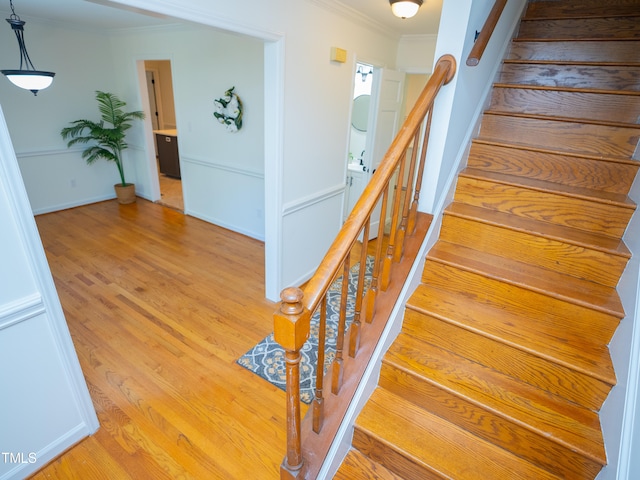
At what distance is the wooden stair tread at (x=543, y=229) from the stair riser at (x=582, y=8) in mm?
1503

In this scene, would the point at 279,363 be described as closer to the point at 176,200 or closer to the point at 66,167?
the point at 176,200

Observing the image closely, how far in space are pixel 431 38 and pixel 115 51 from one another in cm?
419

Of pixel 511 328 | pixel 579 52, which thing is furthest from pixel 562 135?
pixel 511 328

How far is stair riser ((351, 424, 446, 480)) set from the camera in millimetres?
1214

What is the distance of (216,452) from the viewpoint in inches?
67.7

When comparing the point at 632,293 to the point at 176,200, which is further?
the point at 176,200

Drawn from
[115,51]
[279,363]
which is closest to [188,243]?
[279,363]

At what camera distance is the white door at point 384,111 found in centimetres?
357

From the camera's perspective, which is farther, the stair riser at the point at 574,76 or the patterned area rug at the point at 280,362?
the patterned area rug at the point at 280,362

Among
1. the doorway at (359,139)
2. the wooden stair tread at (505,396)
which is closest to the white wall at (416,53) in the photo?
the doorway at (359,139)

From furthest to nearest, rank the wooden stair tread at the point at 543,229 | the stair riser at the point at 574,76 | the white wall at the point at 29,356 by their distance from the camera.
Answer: the stair riser at the point at 574,76 → the wooden stair tread at the point at 543,229 → the white wall at the point at 29,356

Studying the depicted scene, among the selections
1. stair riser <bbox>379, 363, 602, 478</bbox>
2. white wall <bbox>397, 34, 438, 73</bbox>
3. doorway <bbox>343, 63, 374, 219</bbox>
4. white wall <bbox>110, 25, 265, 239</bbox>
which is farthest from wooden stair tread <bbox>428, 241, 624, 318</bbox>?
white wall <bbox>397, 34, 438, 73</bbox>

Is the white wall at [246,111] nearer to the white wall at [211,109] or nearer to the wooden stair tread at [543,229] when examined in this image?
the white wall at [211,109]

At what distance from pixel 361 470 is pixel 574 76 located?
2.31 metres
